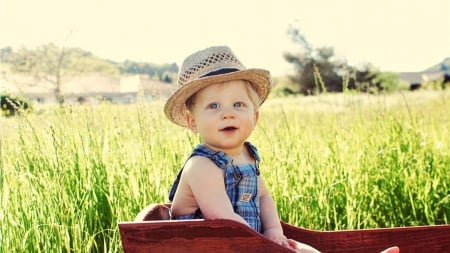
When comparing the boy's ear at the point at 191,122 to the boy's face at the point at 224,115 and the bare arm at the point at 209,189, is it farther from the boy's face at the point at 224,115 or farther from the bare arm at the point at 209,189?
the bare arm at the point at 209,189

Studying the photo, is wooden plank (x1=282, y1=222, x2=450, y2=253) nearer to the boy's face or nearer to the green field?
the boy's face

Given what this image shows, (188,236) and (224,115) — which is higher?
(224,115)

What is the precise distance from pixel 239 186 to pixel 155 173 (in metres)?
0.91

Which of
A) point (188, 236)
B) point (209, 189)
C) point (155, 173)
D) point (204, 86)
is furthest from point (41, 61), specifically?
point (188, 236)

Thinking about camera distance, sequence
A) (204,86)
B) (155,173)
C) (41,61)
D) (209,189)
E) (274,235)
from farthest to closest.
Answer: (41,61) → (155,173) → (274,235) → (204,86) → (209,189)

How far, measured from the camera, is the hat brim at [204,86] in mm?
2312

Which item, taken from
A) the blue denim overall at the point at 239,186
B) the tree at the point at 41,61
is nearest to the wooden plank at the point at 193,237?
the blue denim overall at the point at 239,186

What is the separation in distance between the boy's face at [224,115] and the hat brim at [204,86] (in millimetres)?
35

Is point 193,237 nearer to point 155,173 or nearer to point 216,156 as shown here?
point 216,156

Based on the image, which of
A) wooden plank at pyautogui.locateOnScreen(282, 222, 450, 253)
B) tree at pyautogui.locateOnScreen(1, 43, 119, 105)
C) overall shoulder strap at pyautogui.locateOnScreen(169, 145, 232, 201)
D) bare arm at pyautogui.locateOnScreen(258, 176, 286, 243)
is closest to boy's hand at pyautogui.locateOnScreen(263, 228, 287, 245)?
bare arm at pyautogui.locateOnScreen(258, 176, 286, 243)

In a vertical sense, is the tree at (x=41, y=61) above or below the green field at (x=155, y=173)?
above

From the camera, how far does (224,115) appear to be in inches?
89.9

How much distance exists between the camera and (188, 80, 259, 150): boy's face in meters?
2.29

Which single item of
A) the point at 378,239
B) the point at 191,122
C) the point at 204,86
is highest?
the point at 204,86
